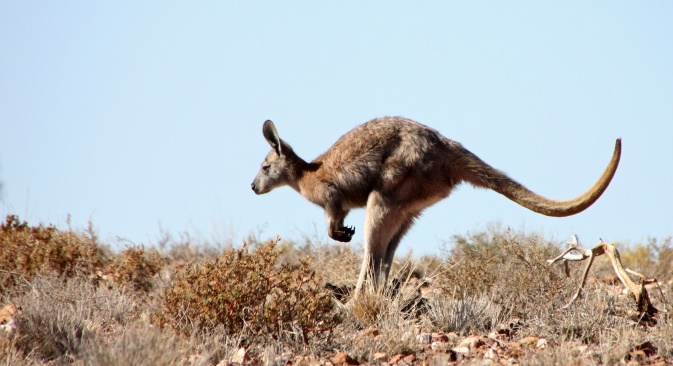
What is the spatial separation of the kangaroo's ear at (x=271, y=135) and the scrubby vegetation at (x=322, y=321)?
234cm

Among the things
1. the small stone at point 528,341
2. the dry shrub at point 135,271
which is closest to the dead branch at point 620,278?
the small stone at point 528,341

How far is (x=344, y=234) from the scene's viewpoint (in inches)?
373

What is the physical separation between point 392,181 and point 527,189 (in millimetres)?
1468

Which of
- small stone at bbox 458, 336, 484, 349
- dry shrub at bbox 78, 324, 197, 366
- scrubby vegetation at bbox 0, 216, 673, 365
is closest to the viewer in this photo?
dry shrub at bbox 78, 324, 197, 366

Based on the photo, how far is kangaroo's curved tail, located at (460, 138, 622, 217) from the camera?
7473 millimetres

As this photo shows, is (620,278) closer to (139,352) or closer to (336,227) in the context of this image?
(336,227)

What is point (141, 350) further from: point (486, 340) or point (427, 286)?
point (427, 286)

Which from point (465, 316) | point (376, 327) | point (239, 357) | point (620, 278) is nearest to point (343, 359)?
point (239, 357)

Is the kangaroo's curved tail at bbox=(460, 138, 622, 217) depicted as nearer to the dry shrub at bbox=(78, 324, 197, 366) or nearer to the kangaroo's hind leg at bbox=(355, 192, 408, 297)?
the kangaroo's hind leg at bbox=(355, 192, 408, 297)

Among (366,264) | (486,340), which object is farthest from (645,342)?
(366,264)

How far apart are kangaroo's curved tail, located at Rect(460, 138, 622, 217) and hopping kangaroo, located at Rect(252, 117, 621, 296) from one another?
→ 11mm

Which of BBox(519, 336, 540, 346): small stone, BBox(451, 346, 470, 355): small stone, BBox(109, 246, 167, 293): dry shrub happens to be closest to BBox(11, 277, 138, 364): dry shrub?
BBox(109, 246, 167, 293): dry shrub

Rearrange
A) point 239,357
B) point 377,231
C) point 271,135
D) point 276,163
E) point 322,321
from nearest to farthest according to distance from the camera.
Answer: point 239,357, point 322,321, point 377,231, point 271,135, point 276,163

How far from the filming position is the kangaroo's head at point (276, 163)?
34.8ft
